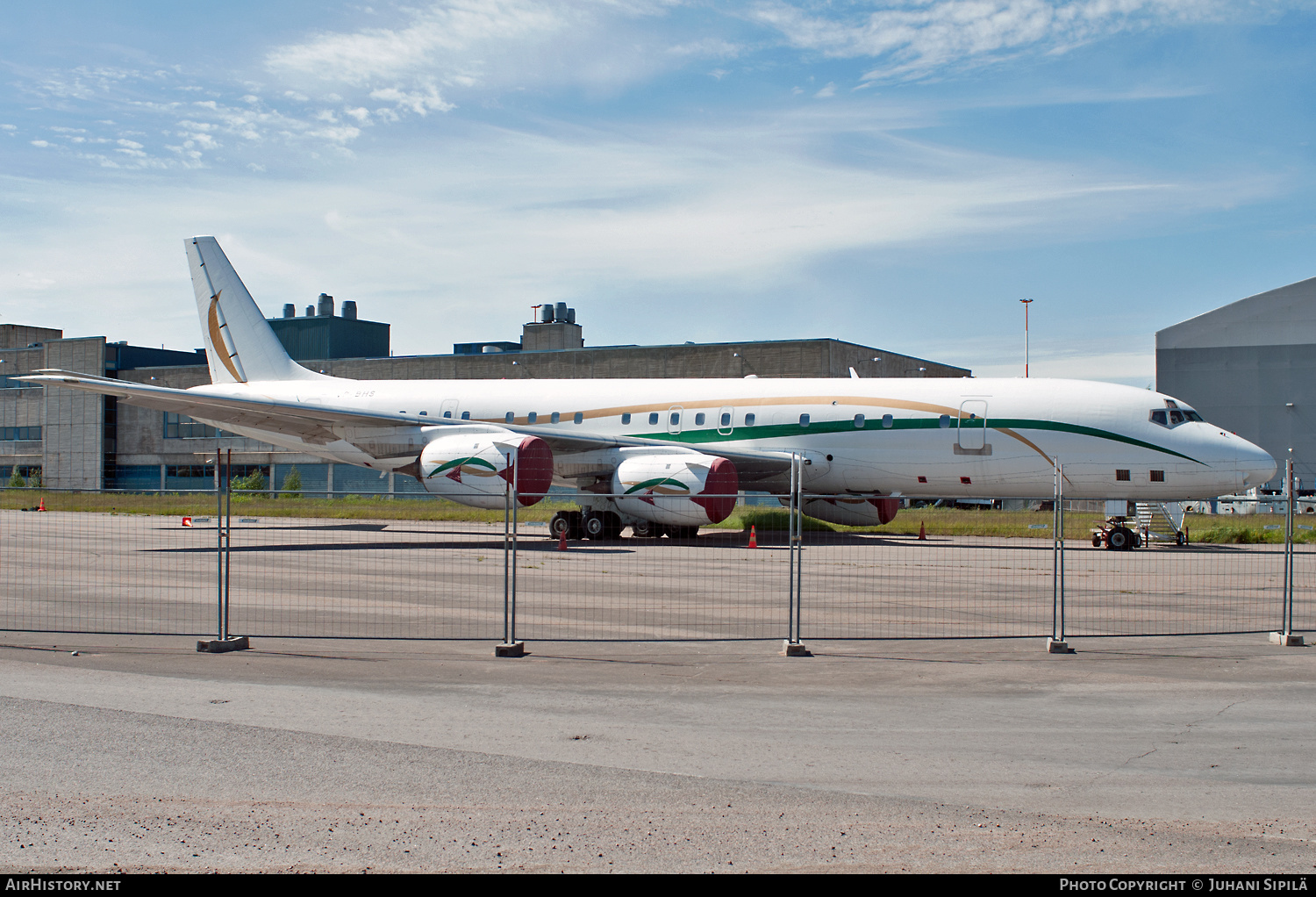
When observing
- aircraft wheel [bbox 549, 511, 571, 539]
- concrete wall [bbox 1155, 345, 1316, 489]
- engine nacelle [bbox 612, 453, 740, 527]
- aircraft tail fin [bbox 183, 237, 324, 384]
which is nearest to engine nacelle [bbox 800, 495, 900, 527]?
engine nacelle [bbox 612, 453, 740, 527]

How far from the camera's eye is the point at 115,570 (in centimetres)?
1733

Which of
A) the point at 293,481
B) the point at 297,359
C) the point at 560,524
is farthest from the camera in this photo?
the point at 297,359

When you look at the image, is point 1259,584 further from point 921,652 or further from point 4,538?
point 4,538

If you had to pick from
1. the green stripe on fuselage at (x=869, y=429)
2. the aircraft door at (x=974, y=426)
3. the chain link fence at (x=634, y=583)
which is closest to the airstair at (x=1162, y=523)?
→ the chain link fence at (x=634, y=583)

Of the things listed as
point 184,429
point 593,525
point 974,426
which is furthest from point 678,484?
point 184,429

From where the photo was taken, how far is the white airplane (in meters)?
23.3

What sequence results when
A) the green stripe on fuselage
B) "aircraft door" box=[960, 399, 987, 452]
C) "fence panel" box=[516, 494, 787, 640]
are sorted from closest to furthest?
"fence panel" box=[516, 494, 787, 640]
the green stripe on fuselage
"aircraft door" box=[960, 399, 987, 452]

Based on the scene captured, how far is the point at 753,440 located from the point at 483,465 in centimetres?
673

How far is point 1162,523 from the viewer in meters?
26.8

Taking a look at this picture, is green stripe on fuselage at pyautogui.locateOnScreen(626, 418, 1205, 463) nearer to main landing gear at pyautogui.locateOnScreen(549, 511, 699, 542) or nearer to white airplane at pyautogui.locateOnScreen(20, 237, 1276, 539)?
white airplane at pyautogui.locateOnScreen(20, 237, 1276, 539)

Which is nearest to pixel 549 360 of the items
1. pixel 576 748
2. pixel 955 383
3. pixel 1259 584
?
pixel 955 383

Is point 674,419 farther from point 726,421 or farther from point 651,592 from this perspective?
point 651,592

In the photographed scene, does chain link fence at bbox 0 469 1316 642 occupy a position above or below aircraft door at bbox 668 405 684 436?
below

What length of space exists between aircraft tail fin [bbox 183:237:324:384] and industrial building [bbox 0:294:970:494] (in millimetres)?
14455
